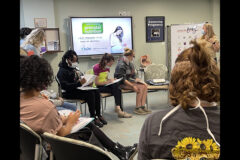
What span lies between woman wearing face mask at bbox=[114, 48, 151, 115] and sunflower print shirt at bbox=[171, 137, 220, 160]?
2991 millimetres

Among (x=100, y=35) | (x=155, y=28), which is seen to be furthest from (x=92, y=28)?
(x=155, y=28)

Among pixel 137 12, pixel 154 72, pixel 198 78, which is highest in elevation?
pixel 137 12

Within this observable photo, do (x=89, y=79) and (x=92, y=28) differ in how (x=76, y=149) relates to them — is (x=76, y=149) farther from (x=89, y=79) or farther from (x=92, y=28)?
(x=92, y=28)

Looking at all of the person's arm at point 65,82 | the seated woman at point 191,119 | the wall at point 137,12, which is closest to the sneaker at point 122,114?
the person's arm at point 65,82

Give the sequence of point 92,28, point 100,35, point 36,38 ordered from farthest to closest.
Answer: point 100,35, point 92,28, point 36,38

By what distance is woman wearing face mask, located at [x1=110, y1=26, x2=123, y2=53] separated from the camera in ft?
18.0

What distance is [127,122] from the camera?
359 centimetres

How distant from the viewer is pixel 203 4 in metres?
6.30

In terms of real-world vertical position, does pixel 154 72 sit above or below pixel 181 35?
below

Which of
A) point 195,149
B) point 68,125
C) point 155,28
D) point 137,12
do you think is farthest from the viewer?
point 155,28

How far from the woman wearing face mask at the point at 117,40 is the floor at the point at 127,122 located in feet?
3.84

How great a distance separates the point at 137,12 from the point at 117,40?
0.89 meters

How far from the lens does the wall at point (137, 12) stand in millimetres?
5094
